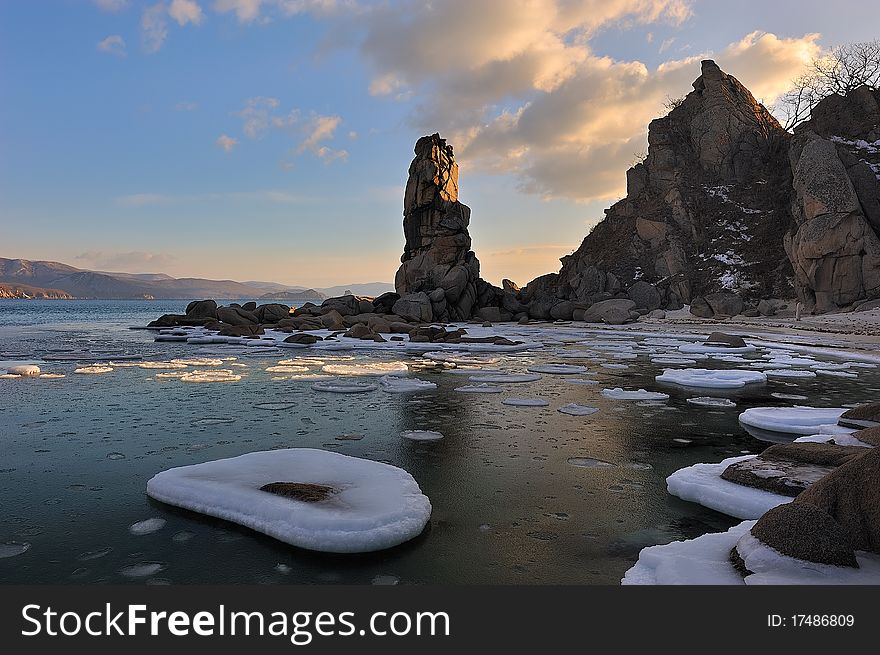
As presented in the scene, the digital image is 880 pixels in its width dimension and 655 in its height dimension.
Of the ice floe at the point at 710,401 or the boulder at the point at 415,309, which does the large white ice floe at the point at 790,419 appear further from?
the boulder at the point at 415,309

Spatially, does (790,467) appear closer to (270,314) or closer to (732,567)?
(732,567)

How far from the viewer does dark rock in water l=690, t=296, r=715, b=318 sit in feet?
121

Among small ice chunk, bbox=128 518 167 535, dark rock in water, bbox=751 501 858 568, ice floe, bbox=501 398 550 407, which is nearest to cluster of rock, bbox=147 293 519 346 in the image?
ice floe, bbox=501 398 550 407

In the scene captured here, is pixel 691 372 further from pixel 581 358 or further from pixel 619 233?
pixel 619 233

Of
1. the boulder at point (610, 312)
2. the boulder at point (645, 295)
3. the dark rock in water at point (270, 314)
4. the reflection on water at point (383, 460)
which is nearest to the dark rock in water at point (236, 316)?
the dark rock in water at point (270, 314)

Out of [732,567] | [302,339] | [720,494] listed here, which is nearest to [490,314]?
[302,339]

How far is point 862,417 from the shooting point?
6.41 metres

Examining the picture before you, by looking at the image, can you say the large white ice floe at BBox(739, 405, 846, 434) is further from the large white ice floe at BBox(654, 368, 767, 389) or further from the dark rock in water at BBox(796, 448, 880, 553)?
the dark rock in water at BBox(796, 448, 880, 553)

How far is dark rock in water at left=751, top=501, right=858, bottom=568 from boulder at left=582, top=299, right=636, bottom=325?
35974 mm

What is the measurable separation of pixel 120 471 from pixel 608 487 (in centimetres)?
446

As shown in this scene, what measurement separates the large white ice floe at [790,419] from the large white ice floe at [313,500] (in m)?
4.94

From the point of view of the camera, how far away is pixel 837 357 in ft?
52.5

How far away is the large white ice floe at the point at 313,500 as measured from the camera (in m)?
3.52

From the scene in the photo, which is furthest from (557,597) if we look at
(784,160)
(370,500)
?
(784,160)
